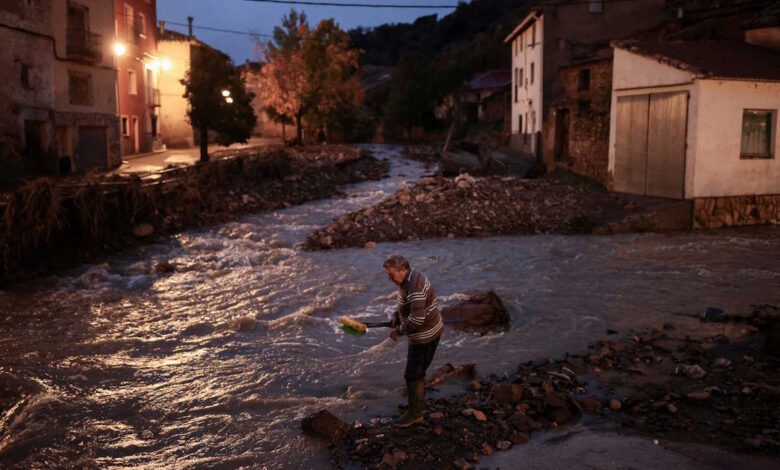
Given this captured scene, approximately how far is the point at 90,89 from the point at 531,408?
997 inches

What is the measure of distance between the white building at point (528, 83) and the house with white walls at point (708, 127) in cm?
1246

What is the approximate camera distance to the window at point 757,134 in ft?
55.5

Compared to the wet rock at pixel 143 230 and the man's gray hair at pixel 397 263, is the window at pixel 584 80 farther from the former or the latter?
the man's gray hair at pixel 397 263

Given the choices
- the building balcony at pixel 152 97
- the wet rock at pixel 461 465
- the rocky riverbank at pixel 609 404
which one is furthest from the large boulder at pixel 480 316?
the building balcony at pixel 152 97

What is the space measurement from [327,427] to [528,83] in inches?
1234

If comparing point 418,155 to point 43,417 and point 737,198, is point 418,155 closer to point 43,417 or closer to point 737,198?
point 737,198

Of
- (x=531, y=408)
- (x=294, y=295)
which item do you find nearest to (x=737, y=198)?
(x=294, y=295)

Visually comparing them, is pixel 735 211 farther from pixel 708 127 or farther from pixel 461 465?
pixel 461 465

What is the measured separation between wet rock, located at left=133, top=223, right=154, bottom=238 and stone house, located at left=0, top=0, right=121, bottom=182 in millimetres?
6141

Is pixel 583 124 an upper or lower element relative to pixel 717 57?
lower

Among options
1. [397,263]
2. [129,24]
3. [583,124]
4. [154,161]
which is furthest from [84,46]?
[397,263]

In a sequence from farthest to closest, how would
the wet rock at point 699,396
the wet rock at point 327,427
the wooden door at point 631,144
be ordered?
1. the wooden door at point 631,144
2. the wet rock at point 699,396
3. the wet rock at point 327,427

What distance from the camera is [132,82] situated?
3334cm

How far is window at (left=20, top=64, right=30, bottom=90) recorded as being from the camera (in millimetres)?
21359
